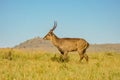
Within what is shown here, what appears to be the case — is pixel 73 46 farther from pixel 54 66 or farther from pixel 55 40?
pixel 54 66

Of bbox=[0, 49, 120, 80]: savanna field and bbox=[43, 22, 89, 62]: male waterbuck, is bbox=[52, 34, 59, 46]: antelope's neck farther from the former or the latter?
bbox=[0, 49, 120, 80]: savanna field

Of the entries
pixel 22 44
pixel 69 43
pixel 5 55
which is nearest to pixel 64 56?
pixel 69 43

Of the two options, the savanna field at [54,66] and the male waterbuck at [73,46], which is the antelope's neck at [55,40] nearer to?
the male waterbuck at [73,46]

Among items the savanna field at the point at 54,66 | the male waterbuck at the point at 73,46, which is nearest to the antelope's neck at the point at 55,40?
the male waterbuck at the point at 73,46

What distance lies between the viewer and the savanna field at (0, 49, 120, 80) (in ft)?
34.5

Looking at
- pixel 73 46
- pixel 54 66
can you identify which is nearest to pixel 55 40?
pixel 73 46

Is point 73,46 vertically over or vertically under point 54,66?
over

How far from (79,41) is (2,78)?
1126cm

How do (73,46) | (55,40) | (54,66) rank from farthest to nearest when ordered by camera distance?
(55,40) → (73,46) → (54,66)

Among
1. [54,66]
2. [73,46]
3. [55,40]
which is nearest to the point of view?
[54,66]

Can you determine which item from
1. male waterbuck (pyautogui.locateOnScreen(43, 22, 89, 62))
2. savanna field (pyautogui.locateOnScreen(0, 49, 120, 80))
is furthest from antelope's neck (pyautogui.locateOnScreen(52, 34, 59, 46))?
savanna field (pyautogui.locateOnScreen(0, 49, 120, 80))

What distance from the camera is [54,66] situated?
13.3 meters

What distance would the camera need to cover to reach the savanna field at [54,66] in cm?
1052

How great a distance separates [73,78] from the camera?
917cm
